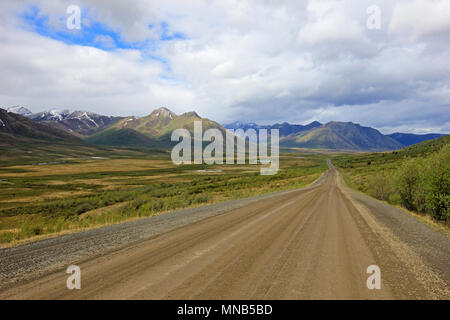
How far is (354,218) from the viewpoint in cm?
1358

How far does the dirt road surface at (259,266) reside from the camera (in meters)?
5.14

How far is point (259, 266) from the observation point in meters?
6.55

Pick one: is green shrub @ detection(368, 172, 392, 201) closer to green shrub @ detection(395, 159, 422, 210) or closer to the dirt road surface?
green shrub @ detection(395, 159, 422, 210)

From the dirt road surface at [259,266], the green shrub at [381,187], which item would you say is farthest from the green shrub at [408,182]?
the dirt road surface at [259,266]

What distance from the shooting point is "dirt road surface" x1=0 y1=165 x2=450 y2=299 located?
5.14 meters

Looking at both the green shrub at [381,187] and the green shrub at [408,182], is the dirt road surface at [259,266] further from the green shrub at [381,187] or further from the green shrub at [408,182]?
the green shrub at [381,187]

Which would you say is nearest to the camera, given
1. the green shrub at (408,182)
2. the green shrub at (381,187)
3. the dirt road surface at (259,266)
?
the dirt road surface at (259,266)

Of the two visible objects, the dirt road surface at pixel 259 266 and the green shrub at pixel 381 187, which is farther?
the green shrub at pixel 381 187

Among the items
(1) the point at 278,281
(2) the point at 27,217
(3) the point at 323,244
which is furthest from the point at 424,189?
(2) the point at 27,217

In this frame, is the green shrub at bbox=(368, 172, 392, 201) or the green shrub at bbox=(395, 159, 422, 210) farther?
the green shrub at bbox=(368, 172, 392, 201)

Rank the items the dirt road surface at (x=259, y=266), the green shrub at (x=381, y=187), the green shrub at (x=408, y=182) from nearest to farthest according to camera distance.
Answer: the dirt road surface at (x=259, y=266) → the green shrub at (x=408, y=182) → the green shrub at (x=381, y=187)

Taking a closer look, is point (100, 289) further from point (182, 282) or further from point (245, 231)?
point (245, 231)

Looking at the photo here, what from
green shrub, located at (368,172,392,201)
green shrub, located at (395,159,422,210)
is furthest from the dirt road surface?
green shrub, located at (368,172,392,201)
